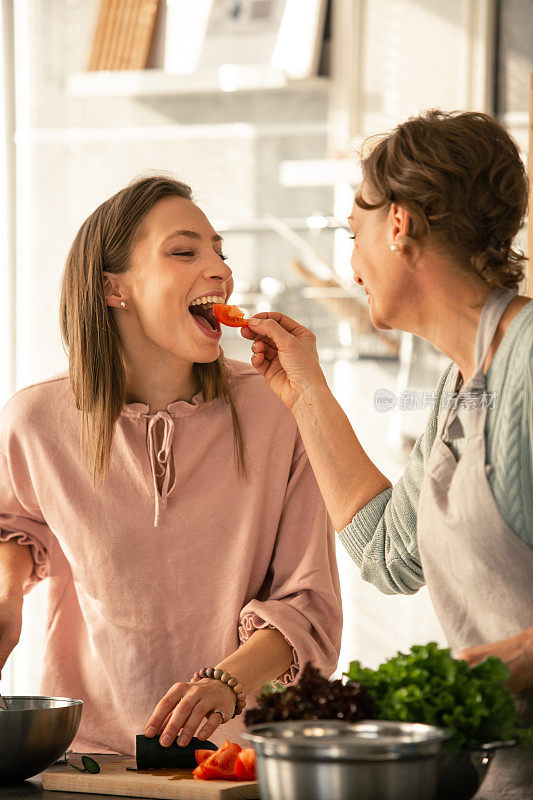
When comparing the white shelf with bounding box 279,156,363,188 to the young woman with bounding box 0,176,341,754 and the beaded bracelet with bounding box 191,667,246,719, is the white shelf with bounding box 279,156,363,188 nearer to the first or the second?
the young woman with bounding box 0,176,341,754

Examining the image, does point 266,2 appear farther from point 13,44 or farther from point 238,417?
point 238,417

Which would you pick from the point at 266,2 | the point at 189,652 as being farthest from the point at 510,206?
the point at 266,2

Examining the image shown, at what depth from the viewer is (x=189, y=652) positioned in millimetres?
1915

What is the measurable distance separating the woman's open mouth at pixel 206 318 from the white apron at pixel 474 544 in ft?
2.26

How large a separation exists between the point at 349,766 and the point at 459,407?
0.58 meters

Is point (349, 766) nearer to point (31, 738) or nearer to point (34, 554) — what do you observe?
point (31, 738)

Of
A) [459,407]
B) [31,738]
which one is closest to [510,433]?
[459,407]

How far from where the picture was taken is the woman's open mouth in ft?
6.68

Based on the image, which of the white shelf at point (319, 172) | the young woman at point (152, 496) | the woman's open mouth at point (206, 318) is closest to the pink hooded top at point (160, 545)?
the young woman at point (152, 496)

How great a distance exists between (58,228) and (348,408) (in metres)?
1.43

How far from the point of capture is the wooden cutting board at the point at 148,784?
141 cm

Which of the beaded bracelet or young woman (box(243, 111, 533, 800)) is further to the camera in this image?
the beaded bracelet

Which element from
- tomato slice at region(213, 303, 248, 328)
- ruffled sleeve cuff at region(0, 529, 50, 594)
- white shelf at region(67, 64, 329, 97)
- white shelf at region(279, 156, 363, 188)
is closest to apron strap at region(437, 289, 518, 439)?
tomato slice at region(213, 303, 248, 328)

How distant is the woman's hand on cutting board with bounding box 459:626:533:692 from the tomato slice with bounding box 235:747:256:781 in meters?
0.40
